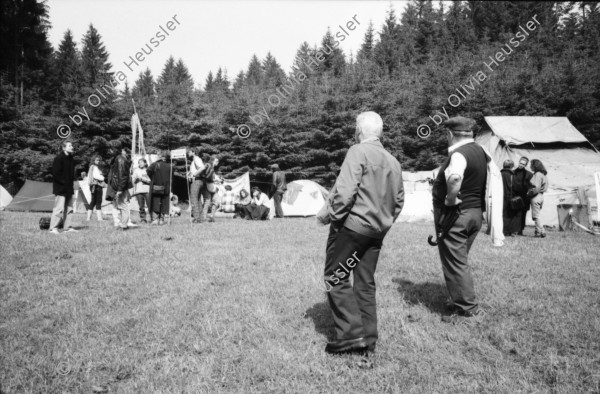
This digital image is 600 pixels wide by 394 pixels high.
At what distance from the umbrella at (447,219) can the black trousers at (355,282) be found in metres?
1.18

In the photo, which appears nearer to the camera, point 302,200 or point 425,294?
point 425,294

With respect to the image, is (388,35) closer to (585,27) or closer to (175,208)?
(585,27)

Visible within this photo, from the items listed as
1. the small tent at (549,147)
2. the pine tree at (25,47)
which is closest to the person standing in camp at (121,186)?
the small tent at (549,147)

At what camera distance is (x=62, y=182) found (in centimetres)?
825

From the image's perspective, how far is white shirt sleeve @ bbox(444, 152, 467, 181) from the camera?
3740mm

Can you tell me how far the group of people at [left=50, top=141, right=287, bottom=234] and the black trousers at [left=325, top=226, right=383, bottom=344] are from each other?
25.2 feet

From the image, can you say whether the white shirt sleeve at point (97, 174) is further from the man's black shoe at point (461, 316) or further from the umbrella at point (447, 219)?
the man's black shoe at point (461, 316)

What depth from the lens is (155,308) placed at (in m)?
4.14

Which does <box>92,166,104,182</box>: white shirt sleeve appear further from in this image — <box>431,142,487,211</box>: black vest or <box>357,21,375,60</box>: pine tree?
<box>357,21,375,60</box>: pine tree

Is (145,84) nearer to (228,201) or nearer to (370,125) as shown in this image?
(228,201)

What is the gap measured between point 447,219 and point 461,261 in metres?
0.46

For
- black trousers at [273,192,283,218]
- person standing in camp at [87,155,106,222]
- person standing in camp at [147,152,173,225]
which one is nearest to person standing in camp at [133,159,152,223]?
person standing in camp at [147,152,173,225]

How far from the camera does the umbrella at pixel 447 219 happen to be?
393 centimetres

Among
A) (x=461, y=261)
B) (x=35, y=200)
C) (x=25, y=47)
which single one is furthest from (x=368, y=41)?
(x=461, y=261)
